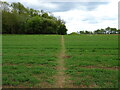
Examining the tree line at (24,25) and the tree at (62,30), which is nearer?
the tree line at (24,25)

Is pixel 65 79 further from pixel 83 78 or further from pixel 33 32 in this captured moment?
pixel 33 32

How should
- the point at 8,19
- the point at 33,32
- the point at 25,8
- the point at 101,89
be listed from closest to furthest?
the point at 101,89, the point at 8,19, the point at 33,32, the point at 25,8

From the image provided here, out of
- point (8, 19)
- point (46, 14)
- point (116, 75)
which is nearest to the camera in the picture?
point (116, 75)

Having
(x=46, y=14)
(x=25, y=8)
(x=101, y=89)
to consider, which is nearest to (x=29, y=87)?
(x=101, y=89)

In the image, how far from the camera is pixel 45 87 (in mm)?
3770

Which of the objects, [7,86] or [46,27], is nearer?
[7,86]

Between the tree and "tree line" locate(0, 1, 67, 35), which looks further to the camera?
the tree

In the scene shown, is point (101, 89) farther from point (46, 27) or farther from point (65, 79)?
point (46, 27)

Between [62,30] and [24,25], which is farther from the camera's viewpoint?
[62,30]

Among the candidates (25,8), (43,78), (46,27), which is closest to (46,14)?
(25,8)

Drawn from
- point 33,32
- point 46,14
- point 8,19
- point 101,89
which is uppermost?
point 46,14

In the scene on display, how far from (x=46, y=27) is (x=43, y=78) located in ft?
186

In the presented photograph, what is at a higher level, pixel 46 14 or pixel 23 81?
pixel 46 14

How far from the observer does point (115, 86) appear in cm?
379
